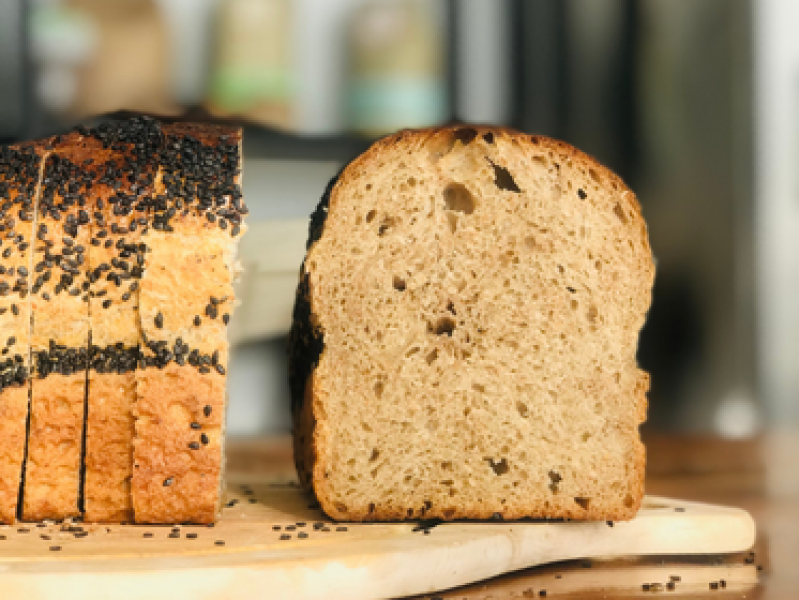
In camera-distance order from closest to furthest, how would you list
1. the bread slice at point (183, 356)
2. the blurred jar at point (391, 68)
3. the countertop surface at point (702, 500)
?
the countertop surface at point (702, 500), the bread slice at point (183, 356), the blurred jar at point (391, 68)

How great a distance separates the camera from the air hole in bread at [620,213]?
2.10 m

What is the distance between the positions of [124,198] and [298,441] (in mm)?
865

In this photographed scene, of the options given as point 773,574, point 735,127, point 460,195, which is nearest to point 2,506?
point 460,195

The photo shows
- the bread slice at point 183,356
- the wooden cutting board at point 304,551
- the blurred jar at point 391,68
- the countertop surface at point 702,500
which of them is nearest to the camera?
the wooden cutting board at point 304,551

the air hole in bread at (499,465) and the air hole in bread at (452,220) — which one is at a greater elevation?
Answer: the air hole in bread at (452,220)

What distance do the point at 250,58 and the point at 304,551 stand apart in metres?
3.08

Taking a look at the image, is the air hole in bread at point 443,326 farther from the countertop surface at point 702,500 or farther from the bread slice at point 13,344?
the bread slice at point 13,344

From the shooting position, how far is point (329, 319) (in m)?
2.05

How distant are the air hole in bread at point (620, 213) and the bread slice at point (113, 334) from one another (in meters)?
1.13

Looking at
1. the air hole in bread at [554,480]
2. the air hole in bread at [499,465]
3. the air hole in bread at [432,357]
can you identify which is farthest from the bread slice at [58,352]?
the air hole in bread at [554,480]

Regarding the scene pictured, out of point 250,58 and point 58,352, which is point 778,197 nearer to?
point 250,58

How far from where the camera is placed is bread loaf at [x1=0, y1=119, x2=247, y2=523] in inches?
73.7

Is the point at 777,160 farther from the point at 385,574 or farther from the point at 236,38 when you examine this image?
the point at 385,574

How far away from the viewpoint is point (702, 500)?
2.60 m
